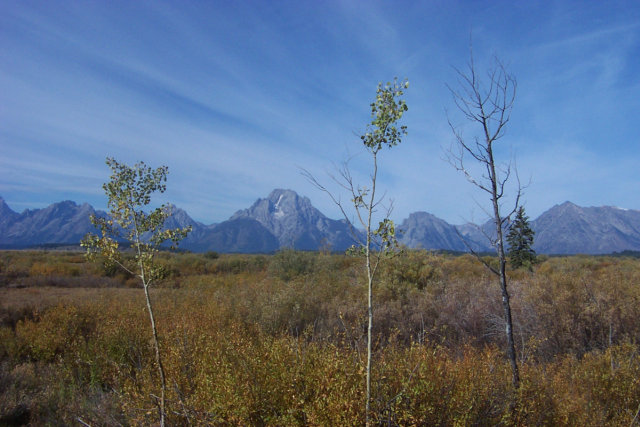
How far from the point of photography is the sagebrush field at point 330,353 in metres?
4.16

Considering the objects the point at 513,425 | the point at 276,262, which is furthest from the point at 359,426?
the point at 276,262

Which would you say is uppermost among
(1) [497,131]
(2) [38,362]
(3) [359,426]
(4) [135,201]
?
(1) [497,131]

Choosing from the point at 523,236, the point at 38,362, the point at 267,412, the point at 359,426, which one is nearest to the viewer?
the point at 359,426

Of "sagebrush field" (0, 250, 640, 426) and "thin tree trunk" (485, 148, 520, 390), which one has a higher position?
"thin tree trunk" (485, 148, 520, 390)

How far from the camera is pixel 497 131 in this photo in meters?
4.68

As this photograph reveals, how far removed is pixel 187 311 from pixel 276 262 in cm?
1005

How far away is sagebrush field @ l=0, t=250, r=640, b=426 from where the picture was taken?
4.16 m

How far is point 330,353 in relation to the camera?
490cm

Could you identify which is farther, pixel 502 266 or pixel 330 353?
pixel 330 353

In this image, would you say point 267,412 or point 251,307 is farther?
point 251,307

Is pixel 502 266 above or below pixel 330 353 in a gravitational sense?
above

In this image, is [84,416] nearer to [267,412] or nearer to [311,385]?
[267,412]

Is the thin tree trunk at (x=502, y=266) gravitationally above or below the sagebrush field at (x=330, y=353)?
above

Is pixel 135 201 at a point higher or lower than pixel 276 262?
higher
